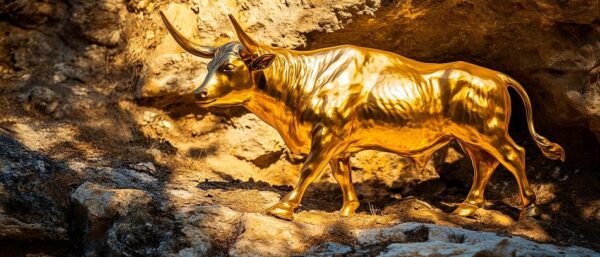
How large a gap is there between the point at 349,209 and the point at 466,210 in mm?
913

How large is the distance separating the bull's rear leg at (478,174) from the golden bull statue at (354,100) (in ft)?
0.66

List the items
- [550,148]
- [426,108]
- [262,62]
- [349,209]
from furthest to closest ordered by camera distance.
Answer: [550,148], [349,209], [426,108], [262,62]

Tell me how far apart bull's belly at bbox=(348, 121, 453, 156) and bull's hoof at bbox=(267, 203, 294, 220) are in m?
0.65

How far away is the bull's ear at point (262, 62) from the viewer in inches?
180

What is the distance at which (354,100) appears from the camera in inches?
186

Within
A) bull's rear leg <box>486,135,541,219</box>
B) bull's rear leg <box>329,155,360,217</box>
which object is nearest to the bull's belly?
bull's rear leg <box>329,155,360,217</box>

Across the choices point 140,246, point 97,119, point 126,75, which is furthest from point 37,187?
point 126,75

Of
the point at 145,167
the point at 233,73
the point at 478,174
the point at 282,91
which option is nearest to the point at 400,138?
the point at 478,174

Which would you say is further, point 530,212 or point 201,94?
point 530,212

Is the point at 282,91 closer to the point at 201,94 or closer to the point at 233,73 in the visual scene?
the point at 233,73

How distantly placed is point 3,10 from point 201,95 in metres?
3.18

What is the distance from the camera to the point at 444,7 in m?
5.79

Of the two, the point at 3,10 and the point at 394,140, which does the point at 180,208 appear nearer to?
the point at 394,140

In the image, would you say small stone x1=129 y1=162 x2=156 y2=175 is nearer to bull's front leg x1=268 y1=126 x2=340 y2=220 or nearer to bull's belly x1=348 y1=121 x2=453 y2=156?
bull's front leg x1=268 y1=126 x2=340 y2=220
